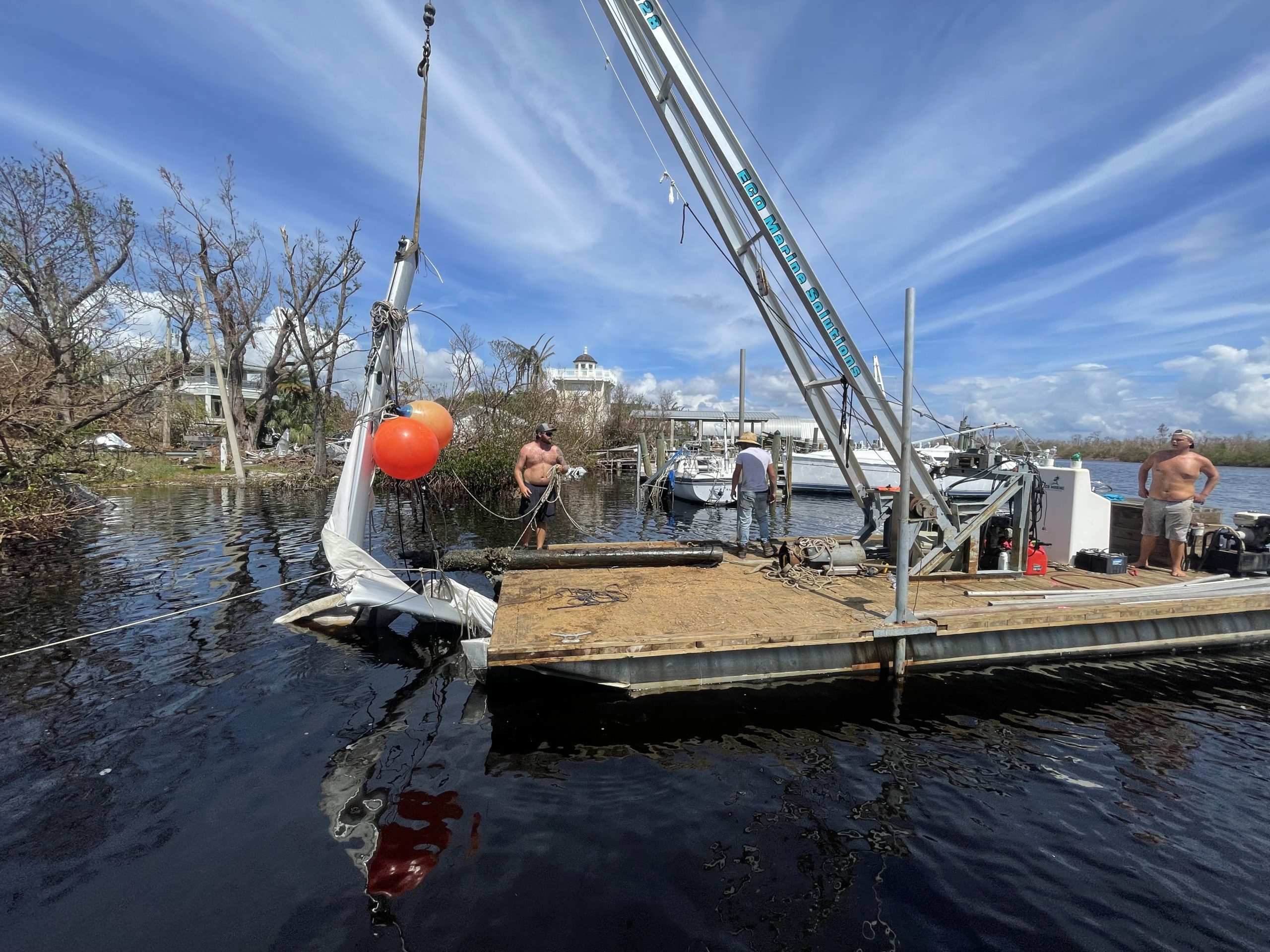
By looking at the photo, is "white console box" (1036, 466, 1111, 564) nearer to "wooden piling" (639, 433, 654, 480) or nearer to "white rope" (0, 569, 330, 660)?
"white rope" (0, 569, 330, 660)

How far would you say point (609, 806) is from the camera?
4.01 metres

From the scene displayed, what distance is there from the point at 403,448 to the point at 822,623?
449 centimetres

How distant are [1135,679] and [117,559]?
1537cm

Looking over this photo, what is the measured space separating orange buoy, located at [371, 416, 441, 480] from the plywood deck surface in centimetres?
169

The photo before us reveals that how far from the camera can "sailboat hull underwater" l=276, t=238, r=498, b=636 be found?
6.34m

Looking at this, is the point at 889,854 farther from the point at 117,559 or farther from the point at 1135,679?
the point at 117,559

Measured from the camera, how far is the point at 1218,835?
3.82 metres

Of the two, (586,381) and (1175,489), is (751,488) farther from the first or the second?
(586,381)

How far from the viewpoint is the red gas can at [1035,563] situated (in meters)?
7.86

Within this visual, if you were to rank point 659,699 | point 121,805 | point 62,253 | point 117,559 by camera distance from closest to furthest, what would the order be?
point 121,805 < point 659,699 < point 117,559 < point 62,253

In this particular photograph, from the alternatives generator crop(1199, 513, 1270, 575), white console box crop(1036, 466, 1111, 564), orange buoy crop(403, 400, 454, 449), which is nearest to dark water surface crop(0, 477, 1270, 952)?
generator crop(1199, 513, 1270, 575)

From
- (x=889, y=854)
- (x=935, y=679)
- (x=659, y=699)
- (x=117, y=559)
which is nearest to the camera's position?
(x=889, y=854)

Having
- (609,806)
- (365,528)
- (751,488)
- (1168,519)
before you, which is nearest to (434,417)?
(365,528)

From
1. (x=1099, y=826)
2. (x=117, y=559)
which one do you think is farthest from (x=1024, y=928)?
(x=117, y=559)
